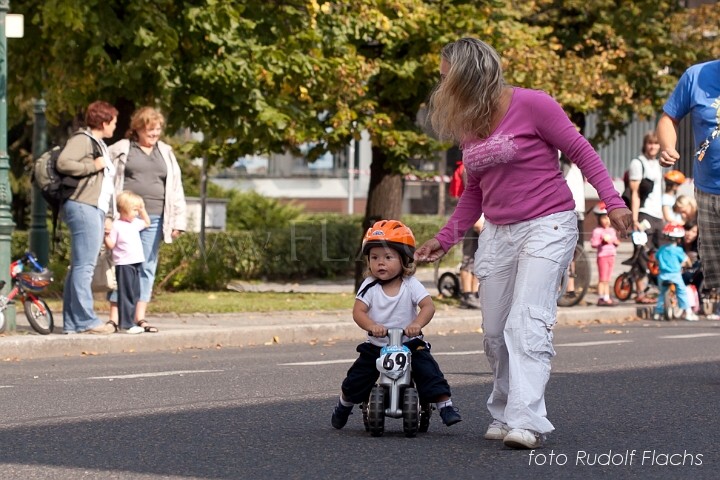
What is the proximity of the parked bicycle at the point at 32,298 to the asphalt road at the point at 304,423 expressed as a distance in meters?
1.23

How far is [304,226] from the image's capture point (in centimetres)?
2897

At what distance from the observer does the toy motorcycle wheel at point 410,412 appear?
6832mm

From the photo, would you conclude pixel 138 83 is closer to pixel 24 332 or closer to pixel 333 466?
pixel 24 332

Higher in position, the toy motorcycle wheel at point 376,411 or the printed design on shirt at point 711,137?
the printed design on shirt at point 711,137

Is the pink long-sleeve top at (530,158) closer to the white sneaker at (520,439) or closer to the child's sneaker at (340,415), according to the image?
the white sneaker at (520,439)

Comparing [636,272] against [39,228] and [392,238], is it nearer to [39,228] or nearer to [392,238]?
[39,228]

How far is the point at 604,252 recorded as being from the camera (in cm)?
1872

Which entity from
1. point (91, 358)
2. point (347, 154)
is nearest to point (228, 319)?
point (91, 358)

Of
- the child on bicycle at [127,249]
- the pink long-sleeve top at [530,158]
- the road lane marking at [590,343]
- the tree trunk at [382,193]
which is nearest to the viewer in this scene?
the pink long-sleeve top at [530,158]

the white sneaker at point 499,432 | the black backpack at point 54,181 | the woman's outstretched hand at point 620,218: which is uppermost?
the black backpack at point 54,181

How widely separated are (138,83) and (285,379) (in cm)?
772

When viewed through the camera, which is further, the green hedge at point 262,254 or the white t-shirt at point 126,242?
the green hedge at point 262,254

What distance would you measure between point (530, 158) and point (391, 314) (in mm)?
1030

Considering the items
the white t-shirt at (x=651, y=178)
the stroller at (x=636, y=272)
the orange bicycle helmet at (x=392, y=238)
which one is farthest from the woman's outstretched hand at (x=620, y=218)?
the stroller at (x=636, y=272)
